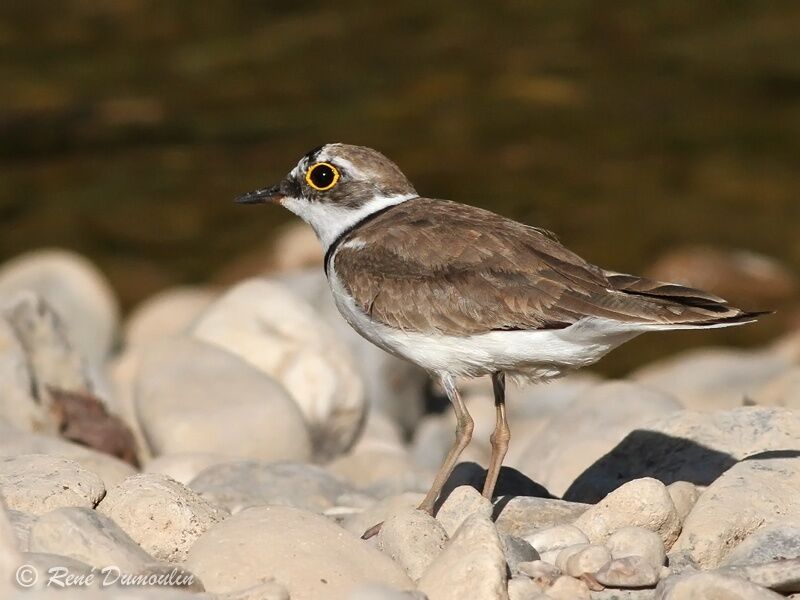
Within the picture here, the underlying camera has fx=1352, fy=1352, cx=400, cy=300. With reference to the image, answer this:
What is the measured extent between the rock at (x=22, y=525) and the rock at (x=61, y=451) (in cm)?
194

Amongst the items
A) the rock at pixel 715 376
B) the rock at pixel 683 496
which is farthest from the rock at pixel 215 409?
the rock at pixel 715 376

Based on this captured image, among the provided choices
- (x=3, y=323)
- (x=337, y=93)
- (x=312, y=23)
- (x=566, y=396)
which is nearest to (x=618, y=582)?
(x=3, y=323)

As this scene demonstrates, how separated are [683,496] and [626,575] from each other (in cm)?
122

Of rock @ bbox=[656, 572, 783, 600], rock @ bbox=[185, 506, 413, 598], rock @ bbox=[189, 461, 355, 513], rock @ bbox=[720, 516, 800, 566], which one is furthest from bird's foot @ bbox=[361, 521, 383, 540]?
rock @ bbox=[656, 572, 783, 600]

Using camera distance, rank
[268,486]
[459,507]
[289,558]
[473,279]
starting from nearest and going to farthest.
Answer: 1. [289,558]
2. [459,507]
3. [473,279]
4. [268,486]

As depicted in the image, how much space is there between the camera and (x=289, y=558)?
231 inches

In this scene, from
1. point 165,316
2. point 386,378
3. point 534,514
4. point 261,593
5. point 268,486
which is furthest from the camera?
point 165,316

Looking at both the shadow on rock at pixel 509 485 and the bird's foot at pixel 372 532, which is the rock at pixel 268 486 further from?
the bird's foot at pixel 372 532

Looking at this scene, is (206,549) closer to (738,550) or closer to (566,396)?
(738,550)

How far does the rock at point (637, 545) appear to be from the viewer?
6.00 m

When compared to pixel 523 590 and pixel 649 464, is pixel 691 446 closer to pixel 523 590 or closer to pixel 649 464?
pixel 649 464

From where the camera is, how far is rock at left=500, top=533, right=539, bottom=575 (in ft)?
19.5

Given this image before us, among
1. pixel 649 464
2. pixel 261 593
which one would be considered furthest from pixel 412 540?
pixel 649 464

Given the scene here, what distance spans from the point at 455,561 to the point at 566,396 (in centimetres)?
781
